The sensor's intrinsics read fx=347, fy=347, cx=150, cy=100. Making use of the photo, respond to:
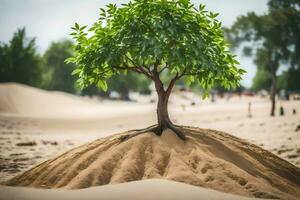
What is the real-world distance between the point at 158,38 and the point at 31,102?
102ft

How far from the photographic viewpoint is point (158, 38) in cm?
771

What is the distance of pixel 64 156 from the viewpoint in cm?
858

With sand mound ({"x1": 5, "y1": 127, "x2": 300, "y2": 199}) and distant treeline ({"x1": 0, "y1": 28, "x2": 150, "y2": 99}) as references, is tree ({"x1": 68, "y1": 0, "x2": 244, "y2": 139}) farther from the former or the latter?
distant treeline ({"x1": 0, "y1": 28, "x2": 150, "y2": 99})

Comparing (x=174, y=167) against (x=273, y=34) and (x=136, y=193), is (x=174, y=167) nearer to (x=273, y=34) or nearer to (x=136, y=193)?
(x=136, y=193)

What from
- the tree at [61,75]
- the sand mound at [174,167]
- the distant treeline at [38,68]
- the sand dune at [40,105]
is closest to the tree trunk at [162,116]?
the sand mound at [174,167]

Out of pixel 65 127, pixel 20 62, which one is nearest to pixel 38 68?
pixel 20 62

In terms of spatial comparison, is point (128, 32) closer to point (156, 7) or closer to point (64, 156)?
point (156, 7)

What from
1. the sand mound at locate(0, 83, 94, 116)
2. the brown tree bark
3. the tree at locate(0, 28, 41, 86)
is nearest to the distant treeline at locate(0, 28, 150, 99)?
the tree at locate(0, 28, 41, 86)

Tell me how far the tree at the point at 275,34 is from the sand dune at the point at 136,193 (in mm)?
19221

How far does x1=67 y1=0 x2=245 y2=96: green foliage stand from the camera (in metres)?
7.61

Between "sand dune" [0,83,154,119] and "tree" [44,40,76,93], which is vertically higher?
"tree" [44,40,76,93]

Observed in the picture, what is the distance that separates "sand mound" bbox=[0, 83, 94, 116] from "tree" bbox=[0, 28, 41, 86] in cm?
1324

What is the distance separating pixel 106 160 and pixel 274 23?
67.0ft

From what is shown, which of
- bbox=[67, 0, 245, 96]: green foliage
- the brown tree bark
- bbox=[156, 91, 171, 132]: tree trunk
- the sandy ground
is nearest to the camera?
bbox=[67, 0, 245, 96]: green foliage
